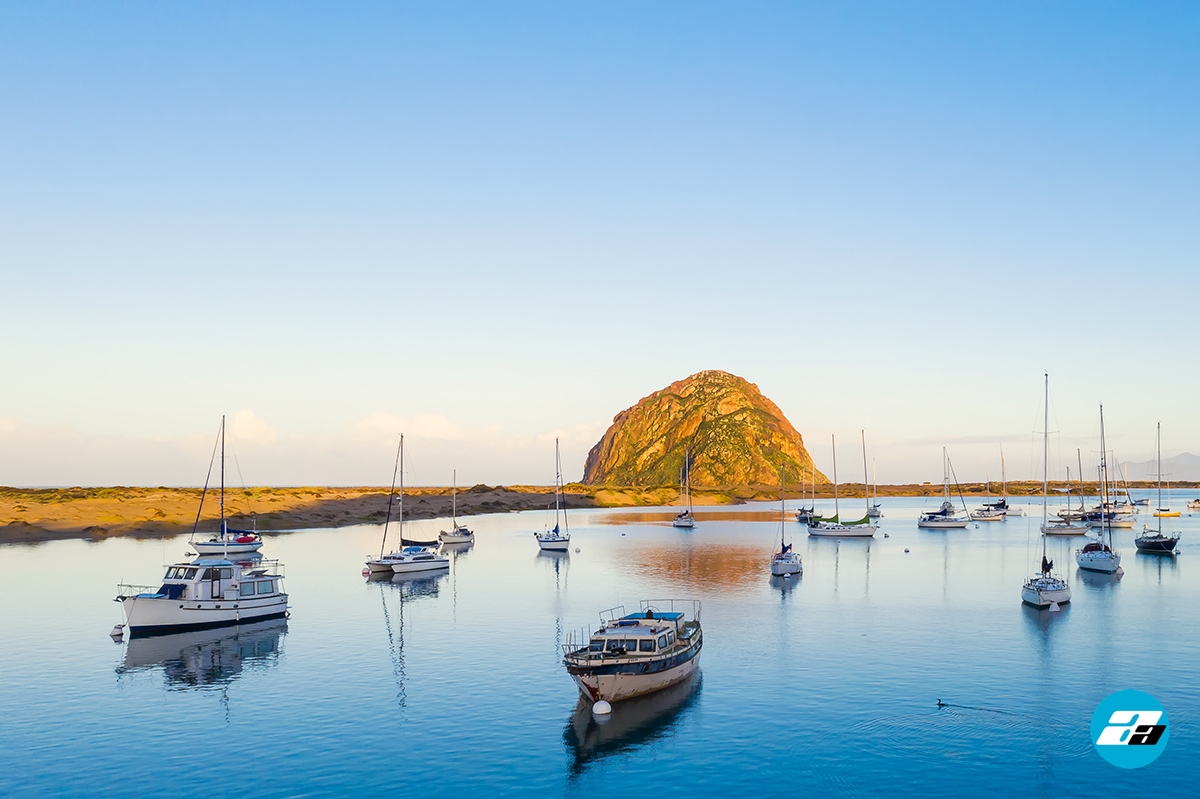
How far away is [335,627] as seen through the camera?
248 ft

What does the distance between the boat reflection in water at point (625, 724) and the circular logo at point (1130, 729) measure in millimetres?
21729

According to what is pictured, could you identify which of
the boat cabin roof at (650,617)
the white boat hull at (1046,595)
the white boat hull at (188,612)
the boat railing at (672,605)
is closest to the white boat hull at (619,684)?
the boat cabin roof at (650,617)

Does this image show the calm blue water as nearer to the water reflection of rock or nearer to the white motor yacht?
the white motor yacht

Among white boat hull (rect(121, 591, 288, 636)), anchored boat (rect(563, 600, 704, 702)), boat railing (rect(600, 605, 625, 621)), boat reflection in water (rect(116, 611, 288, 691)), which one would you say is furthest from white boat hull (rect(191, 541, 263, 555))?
anchored boat (rect(563, 600, 704, 702))

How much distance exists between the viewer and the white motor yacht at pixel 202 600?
7119 centimetres

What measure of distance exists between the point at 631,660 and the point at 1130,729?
27.5 metres

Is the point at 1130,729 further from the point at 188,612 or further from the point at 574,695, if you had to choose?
the point at 188,612

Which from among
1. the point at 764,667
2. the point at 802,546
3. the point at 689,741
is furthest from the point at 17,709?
the point at 802,546

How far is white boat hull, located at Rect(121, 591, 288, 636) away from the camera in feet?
233

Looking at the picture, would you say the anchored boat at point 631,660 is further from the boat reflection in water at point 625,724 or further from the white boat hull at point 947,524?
the white boat hull at point 947,524

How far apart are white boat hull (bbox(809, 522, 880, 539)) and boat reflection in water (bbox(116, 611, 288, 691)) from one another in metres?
128

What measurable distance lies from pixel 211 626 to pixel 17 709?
26669 millimetres

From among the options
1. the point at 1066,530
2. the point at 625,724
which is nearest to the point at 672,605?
the point at 625,724

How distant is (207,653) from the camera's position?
6606cm
